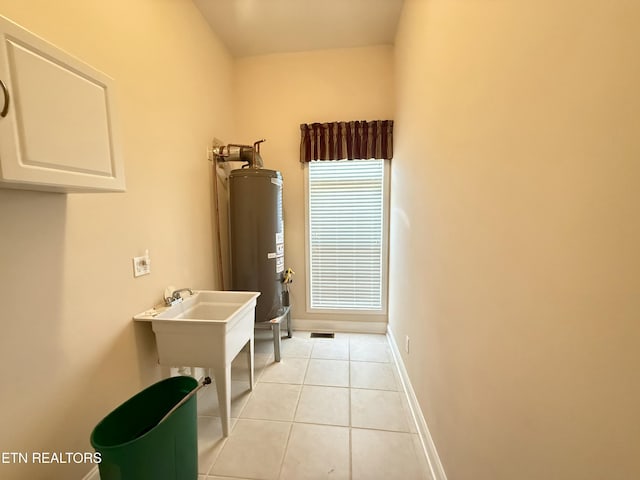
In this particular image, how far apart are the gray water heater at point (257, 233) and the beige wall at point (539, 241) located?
5.20 feet

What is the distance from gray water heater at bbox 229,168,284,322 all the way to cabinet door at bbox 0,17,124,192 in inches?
50.6

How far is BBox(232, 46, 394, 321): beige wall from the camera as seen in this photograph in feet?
8.96

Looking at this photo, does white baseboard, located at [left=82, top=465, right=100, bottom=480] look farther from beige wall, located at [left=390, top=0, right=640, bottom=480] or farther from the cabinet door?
beige wall, located at [left=390, top=0, right=640, bottom=480]

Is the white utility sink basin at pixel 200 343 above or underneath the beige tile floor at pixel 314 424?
above

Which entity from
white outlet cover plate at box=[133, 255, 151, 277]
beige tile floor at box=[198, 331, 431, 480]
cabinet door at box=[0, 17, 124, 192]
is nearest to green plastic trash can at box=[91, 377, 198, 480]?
beige tile floor at box=[198, 331, 431, 480]

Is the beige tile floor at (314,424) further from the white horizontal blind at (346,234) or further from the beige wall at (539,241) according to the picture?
the white horizontal blind at (346,234)

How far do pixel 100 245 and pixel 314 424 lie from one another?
1649 millimetres

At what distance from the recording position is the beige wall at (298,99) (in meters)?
2.73

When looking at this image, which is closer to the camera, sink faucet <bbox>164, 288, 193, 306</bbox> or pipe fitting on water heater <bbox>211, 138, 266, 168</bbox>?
sink faucet <bbox>164, 288, 193, 306</bbox>

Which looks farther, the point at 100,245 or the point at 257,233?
the point at 257,233

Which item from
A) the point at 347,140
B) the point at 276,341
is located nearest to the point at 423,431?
the point at 276,341

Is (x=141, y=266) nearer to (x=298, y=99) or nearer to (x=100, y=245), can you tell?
(x=100, y=245)

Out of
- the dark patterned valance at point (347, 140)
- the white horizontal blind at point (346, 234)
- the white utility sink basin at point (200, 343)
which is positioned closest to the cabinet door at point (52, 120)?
the white utility sink basin at point (200, 343)

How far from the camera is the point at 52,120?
0.88m
